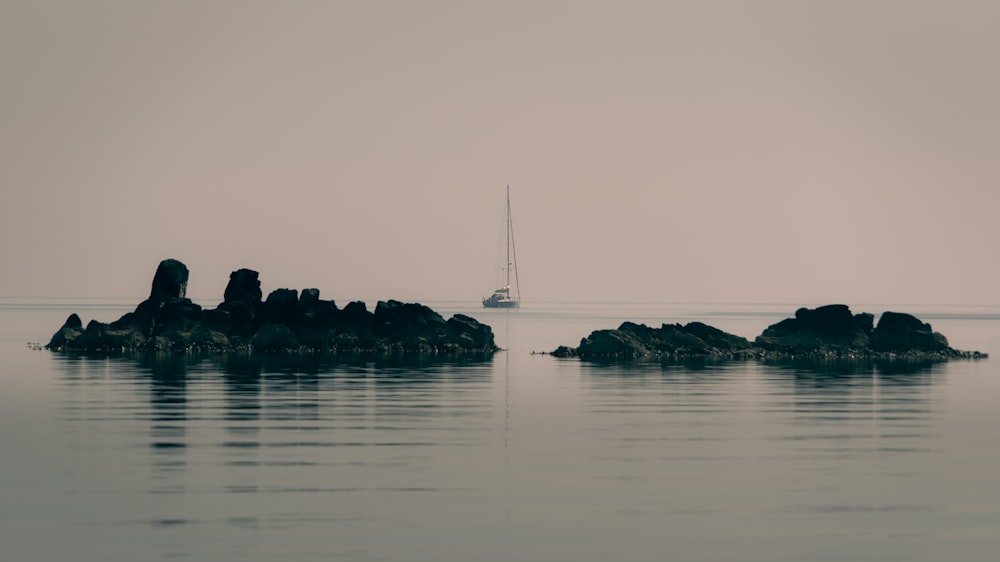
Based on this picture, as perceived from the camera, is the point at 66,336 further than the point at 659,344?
Yes

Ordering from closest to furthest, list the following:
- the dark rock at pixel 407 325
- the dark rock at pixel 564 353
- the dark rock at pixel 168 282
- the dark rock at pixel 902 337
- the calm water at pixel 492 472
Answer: the calm water at pixel 492 472
the dark rock at pixel 902 337
the dark rock at pixel 564 353
the dark rock at pixel 168 282
the dark rock at pixel 407 325

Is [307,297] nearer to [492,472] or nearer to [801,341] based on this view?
[801,341]

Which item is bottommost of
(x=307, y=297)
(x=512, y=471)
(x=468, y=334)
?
(x=512, y=471)

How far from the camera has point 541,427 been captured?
4947 centimetres

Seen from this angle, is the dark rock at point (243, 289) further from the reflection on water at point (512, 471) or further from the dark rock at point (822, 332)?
the reflection on water at point (512, 471)

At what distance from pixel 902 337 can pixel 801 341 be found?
834 cm

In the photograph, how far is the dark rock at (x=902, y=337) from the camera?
110 metres

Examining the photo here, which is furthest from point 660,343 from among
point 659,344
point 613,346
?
point 613,346

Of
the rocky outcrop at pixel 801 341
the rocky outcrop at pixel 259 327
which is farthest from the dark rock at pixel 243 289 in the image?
the rocky outcrop at pixel 801 341

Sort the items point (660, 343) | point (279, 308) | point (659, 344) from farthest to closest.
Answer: point (279, 308), point (660, 343), point (659, 344)

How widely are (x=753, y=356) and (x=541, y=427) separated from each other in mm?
58661

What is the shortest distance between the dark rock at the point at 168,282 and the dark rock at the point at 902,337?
2243 inches

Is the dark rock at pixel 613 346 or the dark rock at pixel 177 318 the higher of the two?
the dark rock at pixel 177 318

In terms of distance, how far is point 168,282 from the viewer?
11094cm
